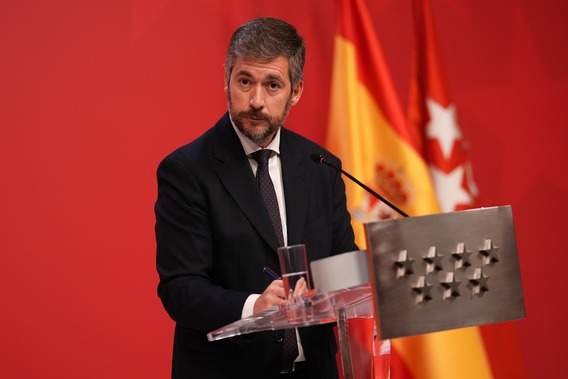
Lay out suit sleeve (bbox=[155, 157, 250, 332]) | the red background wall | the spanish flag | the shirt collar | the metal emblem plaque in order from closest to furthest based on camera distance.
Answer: the metal emblem plaque < suit sleeve (bbox=[155, 157, 250, 332]) < the shirt collar < the red background wall < the spanish flag

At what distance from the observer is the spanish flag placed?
3844 mm

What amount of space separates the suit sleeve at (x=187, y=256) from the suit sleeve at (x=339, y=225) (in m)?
0.39

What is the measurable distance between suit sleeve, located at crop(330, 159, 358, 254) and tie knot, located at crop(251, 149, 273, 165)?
0.67 ft

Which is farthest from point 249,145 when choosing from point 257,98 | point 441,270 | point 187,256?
point 441,270

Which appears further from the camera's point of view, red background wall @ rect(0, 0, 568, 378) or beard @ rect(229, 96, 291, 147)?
red background wall @ rect(0, 0, 568, 378)

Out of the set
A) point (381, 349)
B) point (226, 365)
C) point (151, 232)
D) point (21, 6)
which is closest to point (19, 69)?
point (21, 6)

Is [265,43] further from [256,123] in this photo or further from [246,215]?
[246,215]

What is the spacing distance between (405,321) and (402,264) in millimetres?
110

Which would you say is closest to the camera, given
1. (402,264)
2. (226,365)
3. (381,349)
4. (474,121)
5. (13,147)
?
(402,264)

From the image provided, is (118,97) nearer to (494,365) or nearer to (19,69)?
(19,69)

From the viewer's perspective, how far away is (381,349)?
82.9 inches

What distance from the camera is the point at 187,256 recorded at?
234 centimetres

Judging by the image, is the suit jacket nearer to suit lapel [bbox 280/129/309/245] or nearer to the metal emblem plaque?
suit lapel [bbox 280/129/309/245]

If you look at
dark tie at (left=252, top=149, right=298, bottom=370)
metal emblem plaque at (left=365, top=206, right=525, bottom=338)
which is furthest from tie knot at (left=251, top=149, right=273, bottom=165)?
metal emblem plaque at (left=365, top=206, right=525, bottom=338)
